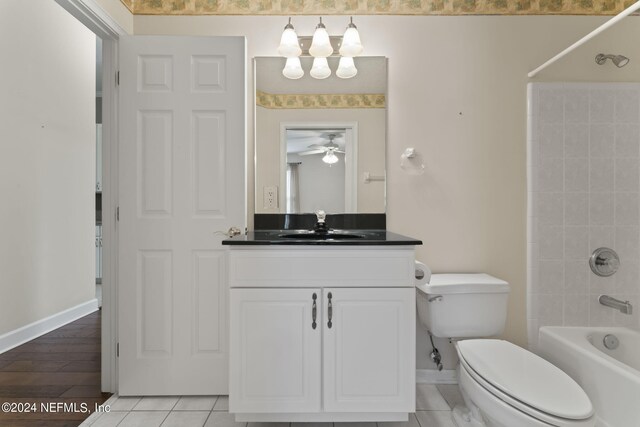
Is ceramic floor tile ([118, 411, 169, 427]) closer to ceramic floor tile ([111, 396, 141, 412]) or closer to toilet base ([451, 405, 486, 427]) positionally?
ceramic floor tile ([111, 396, 141, 412])

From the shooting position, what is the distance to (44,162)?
300 cm

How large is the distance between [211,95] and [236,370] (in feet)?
4.61

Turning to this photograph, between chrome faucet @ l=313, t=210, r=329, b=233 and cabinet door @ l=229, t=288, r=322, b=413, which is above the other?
chrome faucet @ l=313, t=210, r=329, b=233

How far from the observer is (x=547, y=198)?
2119 mm

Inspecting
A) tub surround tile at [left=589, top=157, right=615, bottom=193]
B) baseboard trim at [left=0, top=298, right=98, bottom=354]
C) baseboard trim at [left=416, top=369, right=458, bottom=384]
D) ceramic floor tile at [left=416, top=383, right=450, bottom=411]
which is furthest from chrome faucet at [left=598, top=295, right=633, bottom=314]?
baseboard trim at [left=0, top=298, right=98, bottom=354]

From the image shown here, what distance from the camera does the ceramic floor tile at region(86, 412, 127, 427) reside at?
1720 mm

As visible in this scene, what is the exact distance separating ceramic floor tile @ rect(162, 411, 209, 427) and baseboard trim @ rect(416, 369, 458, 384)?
47.8 inches

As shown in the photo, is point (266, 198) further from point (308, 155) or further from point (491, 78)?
point (491, 78)

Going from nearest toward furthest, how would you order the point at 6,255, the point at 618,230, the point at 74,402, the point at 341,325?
the point at 341,325, the point at 74,402, the point at 618,230, the point at 6,255

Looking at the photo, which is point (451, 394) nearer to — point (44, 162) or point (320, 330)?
point (320, 330)

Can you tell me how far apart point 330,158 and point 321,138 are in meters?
0.13

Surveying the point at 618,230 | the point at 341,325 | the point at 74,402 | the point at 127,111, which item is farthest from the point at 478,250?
the point at 74,402

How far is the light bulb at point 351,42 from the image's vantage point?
207cm

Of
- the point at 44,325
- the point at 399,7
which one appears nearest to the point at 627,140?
the point at 399,7
